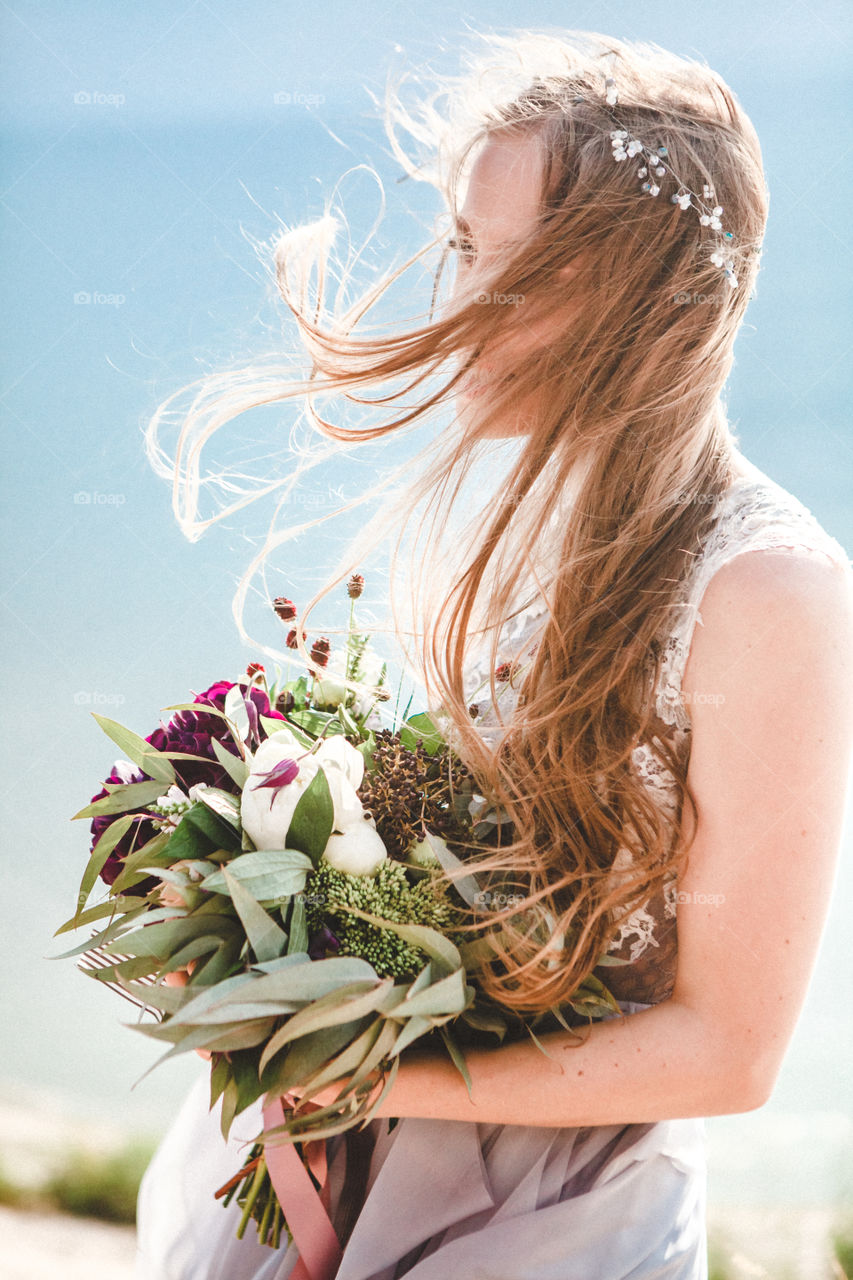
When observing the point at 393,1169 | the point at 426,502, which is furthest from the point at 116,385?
the point at 393,1169

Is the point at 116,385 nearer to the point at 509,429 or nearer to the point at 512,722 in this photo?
the point at 509,429

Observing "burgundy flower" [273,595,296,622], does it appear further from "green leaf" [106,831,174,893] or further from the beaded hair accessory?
the beaded hair accessory

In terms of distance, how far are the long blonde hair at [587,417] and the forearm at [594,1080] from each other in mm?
67

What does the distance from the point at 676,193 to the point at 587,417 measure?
20 centimetres

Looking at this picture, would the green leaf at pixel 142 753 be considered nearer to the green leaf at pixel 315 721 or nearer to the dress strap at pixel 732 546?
the green leaf at pixel 315 721

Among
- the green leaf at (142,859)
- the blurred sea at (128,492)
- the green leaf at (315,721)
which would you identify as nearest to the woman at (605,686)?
the green leaf at (315,721)

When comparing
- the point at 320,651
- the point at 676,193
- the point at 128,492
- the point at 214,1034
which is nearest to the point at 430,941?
the point at 214,1034

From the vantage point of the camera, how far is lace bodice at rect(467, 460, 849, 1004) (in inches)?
28.4

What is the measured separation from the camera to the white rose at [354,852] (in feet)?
2.24

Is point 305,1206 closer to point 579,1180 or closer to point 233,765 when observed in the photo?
point 579,1180

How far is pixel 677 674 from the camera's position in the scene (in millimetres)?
742

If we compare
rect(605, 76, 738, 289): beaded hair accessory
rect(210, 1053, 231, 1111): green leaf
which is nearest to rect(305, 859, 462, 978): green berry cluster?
rect(210, 1053, 231, 1111): green leaf

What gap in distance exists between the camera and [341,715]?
0.85 metres

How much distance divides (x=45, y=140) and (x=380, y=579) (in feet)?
5.23
